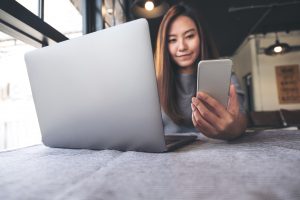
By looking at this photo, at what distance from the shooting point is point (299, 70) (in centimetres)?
557

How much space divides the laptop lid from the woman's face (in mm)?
724

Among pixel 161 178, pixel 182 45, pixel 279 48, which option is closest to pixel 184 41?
pixel 182 45

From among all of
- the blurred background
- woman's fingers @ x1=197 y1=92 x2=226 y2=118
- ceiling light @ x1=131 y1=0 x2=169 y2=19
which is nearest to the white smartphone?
woman's fingers @ x1=197 y1=92 x2=226 y2=118

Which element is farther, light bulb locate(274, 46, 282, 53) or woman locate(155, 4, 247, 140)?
light bulb locate(274, 46, 282, 53)

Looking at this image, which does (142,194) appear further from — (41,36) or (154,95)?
(41,36)

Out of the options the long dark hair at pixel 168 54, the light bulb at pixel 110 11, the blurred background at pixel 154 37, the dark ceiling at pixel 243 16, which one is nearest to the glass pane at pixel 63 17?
the blurred background at pixel 154 37

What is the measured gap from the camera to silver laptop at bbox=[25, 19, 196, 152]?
1.42 feet

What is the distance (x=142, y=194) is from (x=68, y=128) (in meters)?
0.37

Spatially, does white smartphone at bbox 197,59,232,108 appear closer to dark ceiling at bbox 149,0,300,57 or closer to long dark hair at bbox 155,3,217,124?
long dark hair at bbox 155,3,217,124

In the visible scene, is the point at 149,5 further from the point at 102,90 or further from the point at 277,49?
the point at 277,49

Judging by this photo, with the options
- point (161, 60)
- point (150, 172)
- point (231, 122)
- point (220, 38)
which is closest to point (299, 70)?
point (220, 38)

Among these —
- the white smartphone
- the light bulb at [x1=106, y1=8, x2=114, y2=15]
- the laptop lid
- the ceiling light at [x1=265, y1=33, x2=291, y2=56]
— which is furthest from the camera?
the ceiling light at [x1=265, y1=33, x2=291, y2=56]

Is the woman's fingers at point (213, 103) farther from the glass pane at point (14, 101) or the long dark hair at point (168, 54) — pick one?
the glass pane at point (14, 101)

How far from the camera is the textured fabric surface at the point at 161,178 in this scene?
238mm
